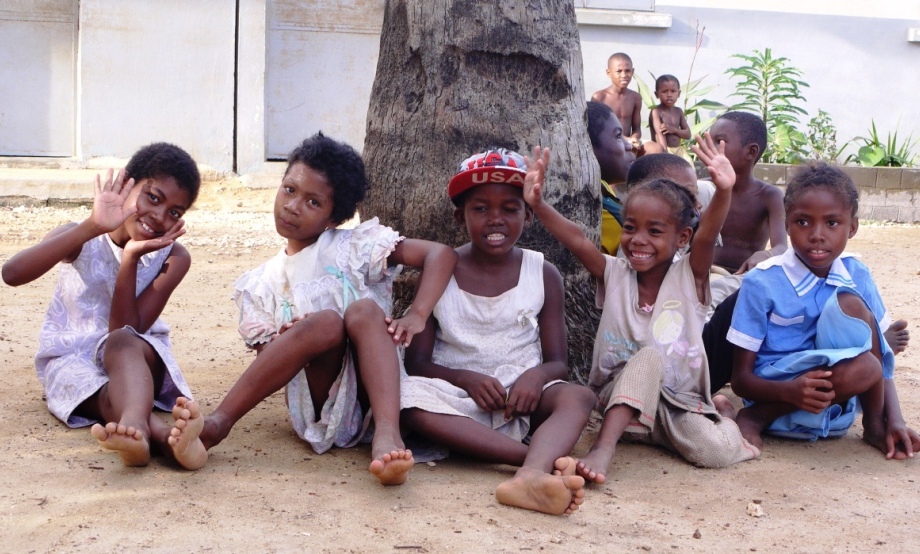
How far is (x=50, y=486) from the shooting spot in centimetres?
269

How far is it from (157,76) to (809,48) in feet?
20.8

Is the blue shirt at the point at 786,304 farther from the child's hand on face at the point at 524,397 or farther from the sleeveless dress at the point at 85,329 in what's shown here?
the sleeveless dress at the point at 85,329

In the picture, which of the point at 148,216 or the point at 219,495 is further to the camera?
the point at 148,216

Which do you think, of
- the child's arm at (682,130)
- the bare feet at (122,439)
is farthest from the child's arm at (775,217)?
the child's arm at (682,130)

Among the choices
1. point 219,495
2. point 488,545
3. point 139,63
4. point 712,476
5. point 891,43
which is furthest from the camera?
point 891,43

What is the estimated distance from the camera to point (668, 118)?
9609mm

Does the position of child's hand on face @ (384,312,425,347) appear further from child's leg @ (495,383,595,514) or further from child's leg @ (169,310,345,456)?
child's leg @ (495,383,595,514)

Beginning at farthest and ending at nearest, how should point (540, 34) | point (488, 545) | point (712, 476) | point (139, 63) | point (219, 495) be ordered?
point (139, 63), point (540, 34), point (712, 476), point (219, 495), point (488, 545)

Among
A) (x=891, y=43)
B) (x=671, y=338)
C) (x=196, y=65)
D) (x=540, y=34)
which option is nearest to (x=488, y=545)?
(x=671, y=338)

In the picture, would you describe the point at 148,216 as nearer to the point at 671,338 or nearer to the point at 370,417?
the point at 370,417

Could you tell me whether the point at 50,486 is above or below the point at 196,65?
below

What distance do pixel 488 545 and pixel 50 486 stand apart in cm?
118

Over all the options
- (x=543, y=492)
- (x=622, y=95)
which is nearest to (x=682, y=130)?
(x=622, y=95)

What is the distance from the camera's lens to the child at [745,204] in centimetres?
448
